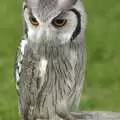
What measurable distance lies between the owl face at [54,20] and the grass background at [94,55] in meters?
2.84

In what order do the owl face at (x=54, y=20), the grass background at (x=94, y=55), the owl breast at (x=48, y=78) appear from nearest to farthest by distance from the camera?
the owl face at (x=54, y=20) < the owl breast at (x=48, y=78) < the grass background at (x=94, y=55)

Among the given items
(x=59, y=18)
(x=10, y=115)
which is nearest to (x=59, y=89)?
(x=59, y=18)

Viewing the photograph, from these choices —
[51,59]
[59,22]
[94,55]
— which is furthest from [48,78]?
[94,55]

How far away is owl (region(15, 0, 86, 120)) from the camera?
7.41ft

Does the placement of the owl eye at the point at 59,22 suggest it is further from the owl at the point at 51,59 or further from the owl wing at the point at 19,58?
the owl wing at the point at 19,58

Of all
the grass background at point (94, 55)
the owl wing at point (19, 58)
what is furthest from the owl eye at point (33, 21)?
the grass background at point (94, 55)

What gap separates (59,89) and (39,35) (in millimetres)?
292

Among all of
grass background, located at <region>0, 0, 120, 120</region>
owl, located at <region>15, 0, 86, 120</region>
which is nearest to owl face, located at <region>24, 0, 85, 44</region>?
owl, located at <region>15, 0, 86, 120</region>

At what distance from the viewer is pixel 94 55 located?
253 inches

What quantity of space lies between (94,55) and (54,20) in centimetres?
418

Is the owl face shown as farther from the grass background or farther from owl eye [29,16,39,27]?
the grass background

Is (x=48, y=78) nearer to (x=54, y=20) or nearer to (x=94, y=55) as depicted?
(x=54, y=20)

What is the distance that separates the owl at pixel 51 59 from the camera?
7.41 feet

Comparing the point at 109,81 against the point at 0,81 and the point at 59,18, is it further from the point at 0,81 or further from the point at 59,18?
the point at 59,18
